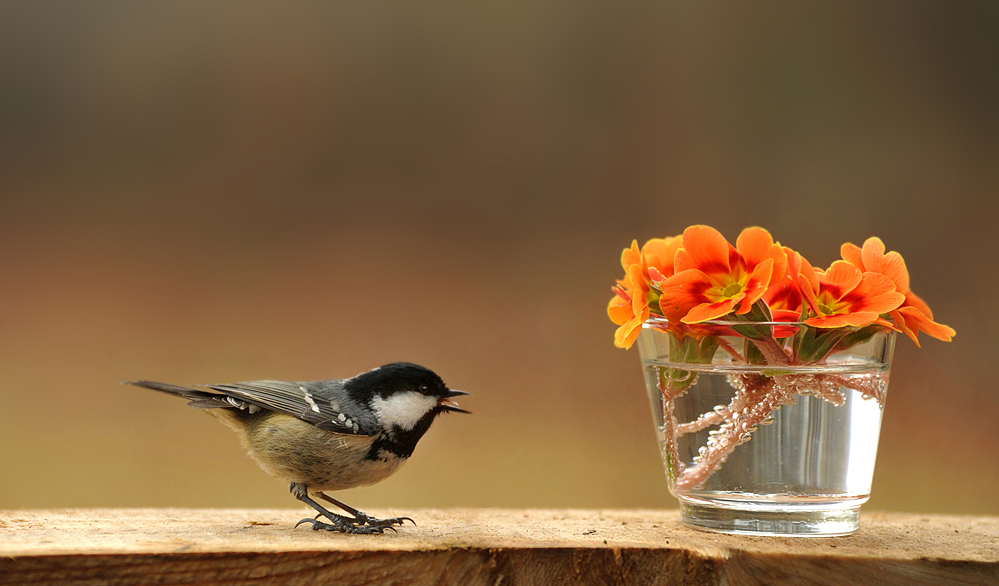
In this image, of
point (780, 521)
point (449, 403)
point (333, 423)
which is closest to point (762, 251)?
point (780, 521)

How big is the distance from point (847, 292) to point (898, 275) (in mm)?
103

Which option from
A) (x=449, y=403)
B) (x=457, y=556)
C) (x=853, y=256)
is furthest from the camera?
(x=449, y=403)

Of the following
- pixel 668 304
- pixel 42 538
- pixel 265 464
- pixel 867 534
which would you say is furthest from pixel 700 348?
pixel 42 538

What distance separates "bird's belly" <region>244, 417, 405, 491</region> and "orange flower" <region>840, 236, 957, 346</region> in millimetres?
680

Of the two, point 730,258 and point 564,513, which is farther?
point 564,513

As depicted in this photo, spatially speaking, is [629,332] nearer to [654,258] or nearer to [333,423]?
[654,258]

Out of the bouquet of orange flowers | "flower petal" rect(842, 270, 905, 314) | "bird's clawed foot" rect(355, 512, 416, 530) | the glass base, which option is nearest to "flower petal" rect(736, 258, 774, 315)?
the bouquet of orange flowers

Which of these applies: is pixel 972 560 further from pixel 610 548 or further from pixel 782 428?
pixel 610 548

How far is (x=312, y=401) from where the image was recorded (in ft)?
3.92

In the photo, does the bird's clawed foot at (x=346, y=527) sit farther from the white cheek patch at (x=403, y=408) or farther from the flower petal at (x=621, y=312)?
the flower petal at (x=621, y=312)

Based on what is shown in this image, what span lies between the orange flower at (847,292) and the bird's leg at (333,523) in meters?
0.63

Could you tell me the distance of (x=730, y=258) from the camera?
1.08 m

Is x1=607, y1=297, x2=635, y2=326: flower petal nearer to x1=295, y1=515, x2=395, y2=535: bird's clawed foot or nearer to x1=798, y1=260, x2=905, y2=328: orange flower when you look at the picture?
x1=798, y1=260, x2=905, y2=328: orange flower

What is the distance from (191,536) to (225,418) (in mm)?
245
